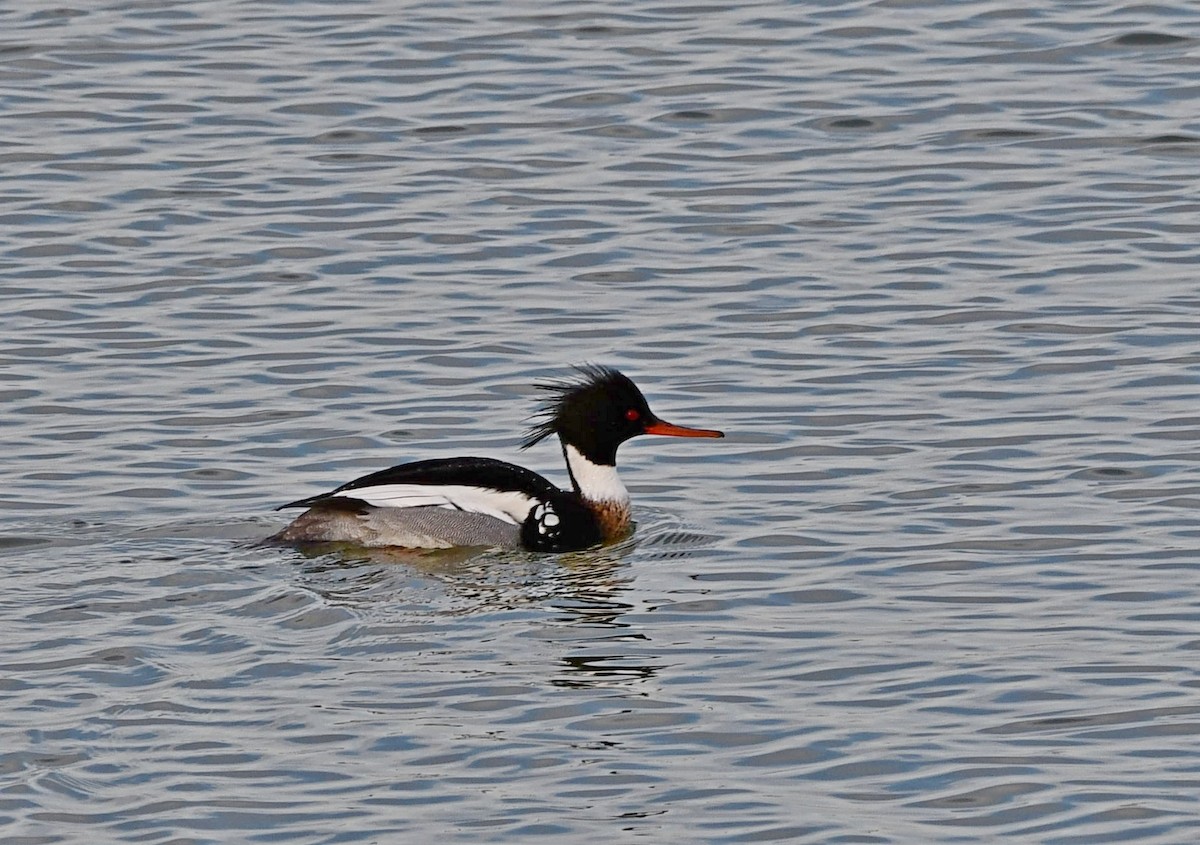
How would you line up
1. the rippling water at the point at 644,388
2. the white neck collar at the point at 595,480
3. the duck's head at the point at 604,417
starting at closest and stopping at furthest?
the rippling water at the point at 644,388 < the white neck collar at the point at 595,480 < the duck's head at the point at 604,417

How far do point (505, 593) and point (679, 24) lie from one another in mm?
10849

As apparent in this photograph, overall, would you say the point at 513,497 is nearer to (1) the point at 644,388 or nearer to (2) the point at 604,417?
(2) the point at 604,417

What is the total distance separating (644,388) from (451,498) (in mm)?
2226

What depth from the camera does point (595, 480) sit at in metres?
12.6

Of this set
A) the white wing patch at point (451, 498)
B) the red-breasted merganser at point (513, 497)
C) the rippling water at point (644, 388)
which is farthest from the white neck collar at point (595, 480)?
the white wing patch at point (451, 498)

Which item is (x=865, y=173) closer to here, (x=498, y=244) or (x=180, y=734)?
(x=498, y=244)

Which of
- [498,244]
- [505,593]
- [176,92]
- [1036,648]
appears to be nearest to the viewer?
[1036,648]

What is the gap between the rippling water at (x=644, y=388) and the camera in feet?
28.5

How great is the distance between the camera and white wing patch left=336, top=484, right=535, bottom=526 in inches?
468

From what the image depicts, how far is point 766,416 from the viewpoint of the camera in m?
13.5

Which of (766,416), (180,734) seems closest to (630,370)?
(766,416)

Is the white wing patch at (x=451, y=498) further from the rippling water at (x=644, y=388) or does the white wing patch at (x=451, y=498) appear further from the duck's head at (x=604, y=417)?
the duck's head at (x=604, y=417)

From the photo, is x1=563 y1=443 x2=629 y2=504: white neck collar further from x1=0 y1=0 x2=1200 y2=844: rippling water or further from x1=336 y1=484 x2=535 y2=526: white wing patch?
x1=336 y1=484 x2=535 y2=526: white wing patch

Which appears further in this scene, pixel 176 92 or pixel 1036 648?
pixel 176 92
